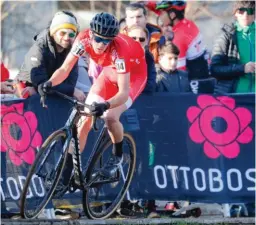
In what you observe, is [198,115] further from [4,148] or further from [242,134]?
[4,148]

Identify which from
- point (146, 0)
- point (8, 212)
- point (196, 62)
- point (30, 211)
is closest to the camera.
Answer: point (30, 211)

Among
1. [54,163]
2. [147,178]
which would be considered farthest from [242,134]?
[54,163]

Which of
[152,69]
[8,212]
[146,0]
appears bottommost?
[8,212]

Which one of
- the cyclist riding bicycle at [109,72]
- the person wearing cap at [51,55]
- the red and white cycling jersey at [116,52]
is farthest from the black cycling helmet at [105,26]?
the person wearing cap at [51,55]

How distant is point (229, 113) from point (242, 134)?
0.89 feet

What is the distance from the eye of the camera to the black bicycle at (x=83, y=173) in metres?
10.1

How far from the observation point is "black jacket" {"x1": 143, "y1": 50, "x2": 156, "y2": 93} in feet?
36.1

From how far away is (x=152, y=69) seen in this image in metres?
11.1

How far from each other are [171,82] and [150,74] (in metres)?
0.37

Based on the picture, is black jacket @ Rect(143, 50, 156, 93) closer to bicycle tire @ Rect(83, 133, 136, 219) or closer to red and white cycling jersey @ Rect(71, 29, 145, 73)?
bicycle tire @ Rect(83, 133, 136, 219)

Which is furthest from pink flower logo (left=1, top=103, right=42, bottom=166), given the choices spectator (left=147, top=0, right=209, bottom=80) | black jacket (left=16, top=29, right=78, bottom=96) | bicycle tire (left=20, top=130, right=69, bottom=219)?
spectator (left=147, top=0, right=209, bottom=80)

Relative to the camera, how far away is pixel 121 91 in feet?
32.9

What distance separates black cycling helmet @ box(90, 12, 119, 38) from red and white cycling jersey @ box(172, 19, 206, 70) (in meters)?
1.81

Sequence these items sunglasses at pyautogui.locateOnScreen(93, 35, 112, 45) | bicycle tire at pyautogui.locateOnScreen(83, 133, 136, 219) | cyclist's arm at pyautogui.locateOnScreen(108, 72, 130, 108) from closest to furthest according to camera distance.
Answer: cyclist's arm at pyautogui.locateOnScreen(108, 72, 130, 108), sunglasses at pyautogui.locateOnScreen(93, 35, 112, 45), bicycle tire at pyautogui.locateOnScreen(83, 133, 136, 219)
